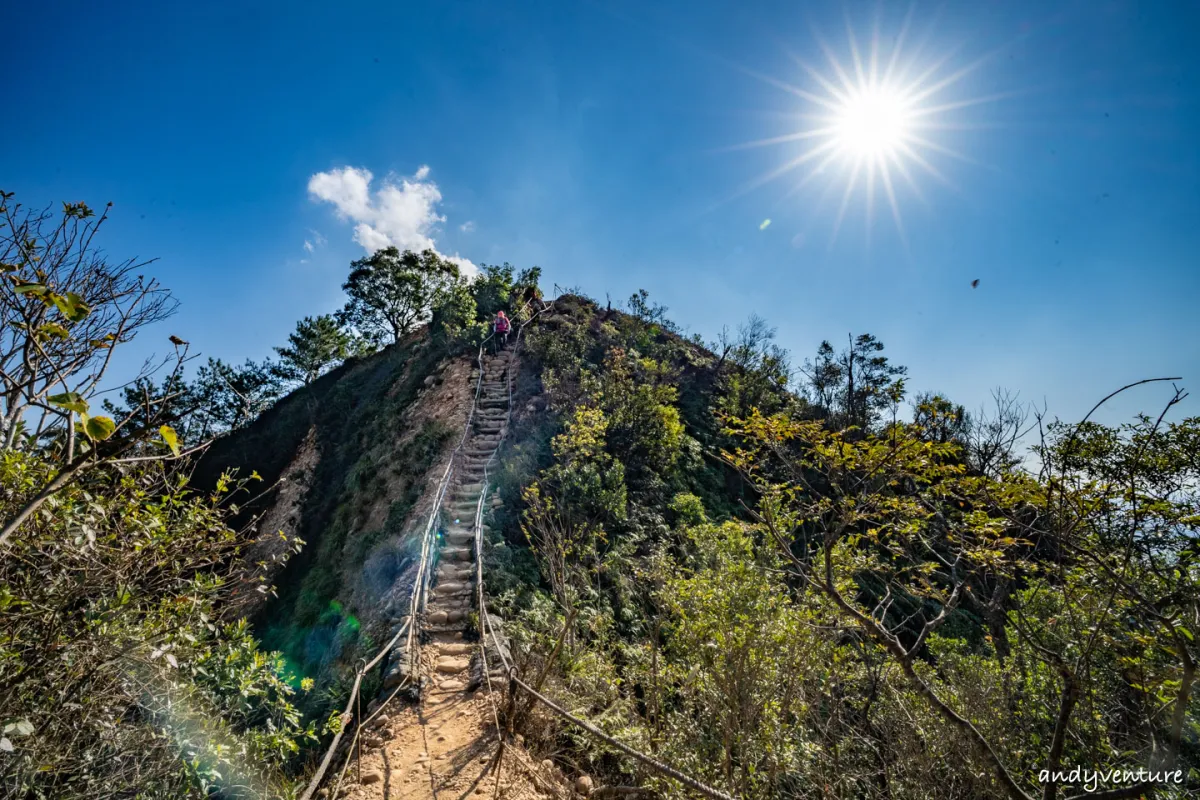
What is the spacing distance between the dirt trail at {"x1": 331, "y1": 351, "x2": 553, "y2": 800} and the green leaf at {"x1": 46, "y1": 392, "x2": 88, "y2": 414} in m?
4.90

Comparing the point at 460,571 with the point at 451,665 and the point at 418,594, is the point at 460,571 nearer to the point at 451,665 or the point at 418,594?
the point at 418,594

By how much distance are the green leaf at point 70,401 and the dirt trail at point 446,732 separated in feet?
16.1

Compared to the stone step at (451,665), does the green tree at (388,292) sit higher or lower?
higher

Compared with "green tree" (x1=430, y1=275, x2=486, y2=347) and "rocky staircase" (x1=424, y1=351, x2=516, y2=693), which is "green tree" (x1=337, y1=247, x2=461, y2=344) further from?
"rocky staircase" (x1=424, y1=351, x2=516, y2=693)

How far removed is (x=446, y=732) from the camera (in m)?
5.27

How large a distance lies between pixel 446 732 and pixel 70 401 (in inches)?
226

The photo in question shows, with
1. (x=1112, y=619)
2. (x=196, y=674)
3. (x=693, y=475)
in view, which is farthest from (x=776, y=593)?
(x=693, y=475)

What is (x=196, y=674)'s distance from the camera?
3.64 metres

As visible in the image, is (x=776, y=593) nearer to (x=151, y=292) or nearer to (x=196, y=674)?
(x=196, y=674)

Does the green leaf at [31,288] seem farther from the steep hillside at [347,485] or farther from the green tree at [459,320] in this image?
the green tree at [459,320]

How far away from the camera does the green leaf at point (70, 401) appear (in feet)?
4.06

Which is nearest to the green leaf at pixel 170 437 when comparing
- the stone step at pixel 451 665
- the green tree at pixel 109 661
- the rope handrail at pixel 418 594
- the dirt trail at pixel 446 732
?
the green tree at pixel 109 661

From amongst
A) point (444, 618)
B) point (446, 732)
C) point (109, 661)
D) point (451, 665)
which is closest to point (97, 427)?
point (109, 661)

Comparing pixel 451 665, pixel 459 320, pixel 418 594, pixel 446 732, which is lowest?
pixel 446 732
